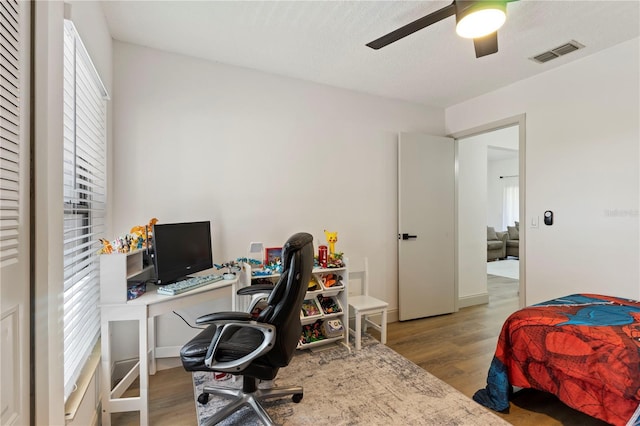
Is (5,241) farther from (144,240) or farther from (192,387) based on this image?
(192,387)

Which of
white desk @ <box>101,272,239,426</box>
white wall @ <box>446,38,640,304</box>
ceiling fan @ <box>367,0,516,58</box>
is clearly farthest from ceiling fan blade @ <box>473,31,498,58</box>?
white desk @ <box>101,272,239,426</box>

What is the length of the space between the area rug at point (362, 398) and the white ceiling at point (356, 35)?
2551 millimetres

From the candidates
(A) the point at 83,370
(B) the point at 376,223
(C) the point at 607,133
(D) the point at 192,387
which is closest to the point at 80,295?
(A) the point at 83,370

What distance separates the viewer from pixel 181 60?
256cm

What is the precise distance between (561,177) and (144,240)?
3508 mm

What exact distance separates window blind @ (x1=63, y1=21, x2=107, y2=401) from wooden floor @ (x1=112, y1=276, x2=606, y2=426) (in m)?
0.63

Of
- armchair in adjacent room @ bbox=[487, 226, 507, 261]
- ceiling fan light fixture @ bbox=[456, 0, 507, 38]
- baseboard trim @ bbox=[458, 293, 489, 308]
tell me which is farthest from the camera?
armchair in adjacent room @ bbox=[487, 226, 507, 261]

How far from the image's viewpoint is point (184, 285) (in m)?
2.02

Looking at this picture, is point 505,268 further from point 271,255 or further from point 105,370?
point 105,370

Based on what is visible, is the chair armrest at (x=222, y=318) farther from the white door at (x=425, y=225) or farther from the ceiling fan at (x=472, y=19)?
the white door at (x=425, y=225)

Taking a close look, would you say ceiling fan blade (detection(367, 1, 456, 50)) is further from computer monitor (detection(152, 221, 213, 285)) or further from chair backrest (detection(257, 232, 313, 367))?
computer monitor (detection(152, 221, 213, 285))

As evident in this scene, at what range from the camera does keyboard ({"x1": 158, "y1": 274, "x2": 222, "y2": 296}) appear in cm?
191

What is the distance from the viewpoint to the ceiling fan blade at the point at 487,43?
1.85 m

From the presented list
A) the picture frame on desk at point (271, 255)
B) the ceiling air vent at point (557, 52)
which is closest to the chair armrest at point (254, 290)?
the picture frame on desk at point (271, 255)
